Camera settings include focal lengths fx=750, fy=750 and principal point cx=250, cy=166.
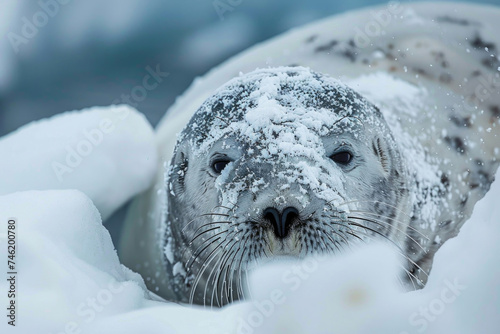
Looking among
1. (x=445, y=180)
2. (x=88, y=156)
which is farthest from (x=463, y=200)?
(x=88, y=156)

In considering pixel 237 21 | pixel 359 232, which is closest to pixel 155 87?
pixel 237 21

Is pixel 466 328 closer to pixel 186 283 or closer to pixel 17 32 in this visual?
pixel 186 283

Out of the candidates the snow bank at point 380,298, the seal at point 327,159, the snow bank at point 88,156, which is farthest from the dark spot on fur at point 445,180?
the snow bank at point 88,156

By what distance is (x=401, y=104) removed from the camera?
9.32ft

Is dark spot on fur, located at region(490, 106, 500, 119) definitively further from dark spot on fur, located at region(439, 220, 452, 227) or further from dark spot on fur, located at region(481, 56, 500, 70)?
dark spot on fur, located at region(439, 220, 452, 227)

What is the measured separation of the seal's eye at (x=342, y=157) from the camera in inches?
Answer: 90.0

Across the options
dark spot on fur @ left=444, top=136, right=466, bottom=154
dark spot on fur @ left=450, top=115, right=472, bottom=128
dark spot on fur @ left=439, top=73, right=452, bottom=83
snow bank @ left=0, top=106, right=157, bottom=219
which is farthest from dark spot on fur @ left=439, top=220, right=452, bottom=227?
snow bank @ left=0, top=106, right=157, bottom=219

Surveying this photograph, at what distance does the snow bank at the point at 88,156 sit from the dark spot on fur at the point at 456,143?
3.96 feet

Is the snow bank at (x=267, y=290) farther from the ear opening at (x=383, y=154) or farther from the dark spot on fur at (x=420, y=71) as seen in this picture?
the dark spot on fur at (x=420, y=71)

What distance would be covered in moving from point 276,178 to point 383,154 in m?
0.54

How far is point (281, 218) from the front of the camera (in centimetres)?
194

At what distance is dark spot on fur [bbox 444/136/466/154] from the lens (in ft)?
9.12

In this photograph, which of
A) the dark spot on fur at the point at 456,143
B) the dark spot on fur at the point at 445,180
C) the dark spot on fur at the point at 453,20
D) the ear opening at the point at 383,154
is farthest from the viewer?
the dark spot on fur at the point at 453,20

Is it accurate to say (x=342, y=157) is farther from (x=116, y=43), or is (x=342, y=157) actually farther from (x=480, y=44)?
(x=116, y=43)
